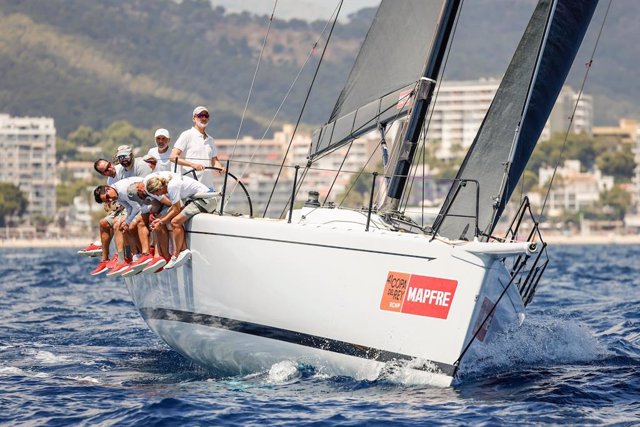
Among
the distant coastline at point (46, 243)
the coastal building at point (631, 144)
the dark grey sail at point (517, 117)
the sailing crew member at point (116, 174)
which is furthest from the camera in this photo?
the coastal building at point (631, 144)

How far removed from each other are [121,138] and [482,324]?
19029 cm

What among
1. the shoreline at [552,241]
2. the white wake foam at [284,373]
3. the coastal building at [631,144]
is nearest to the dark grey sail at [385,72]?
the white wake foam at [284,373]

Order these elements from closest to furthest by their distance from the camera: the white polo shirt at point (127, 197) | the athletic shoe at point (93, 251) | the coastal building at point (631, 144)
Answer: the white polo shirt at point (127, 197) < the athletic shoe at point (93, 251) < the coastal building at point (631, 144)

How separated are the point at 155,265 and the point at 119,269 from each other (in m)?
0.51

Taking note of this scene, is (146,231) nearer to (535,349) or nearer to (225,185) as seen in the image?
(225,185)

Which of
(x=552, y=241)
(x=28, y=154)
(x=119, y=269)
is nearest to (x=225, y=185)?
(x=119, y=269)

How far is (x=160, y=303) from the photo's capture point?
11102mm

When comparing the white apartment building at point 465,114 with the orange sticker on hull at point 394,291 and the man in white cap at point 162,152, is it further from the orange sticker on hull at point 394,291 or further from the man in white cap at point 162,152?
the orange sticker on hull at point 394,291

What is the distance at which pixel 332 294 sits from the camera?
9812mm

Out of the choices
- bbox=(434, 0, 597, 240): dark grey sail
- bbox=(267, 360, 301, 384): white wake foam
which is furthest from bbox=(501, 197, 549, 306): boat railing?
bbox=(267, 360, 301, 384): white wake foam

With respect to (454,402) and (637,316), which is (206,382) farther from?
(637,316)

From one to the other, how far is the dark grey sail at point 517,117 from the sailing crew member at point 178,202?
2.09m

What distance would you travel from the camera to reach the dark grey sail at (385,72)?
36.2 feet

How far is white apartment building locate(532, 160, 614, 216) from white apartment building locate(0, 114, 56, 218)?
5697cm
